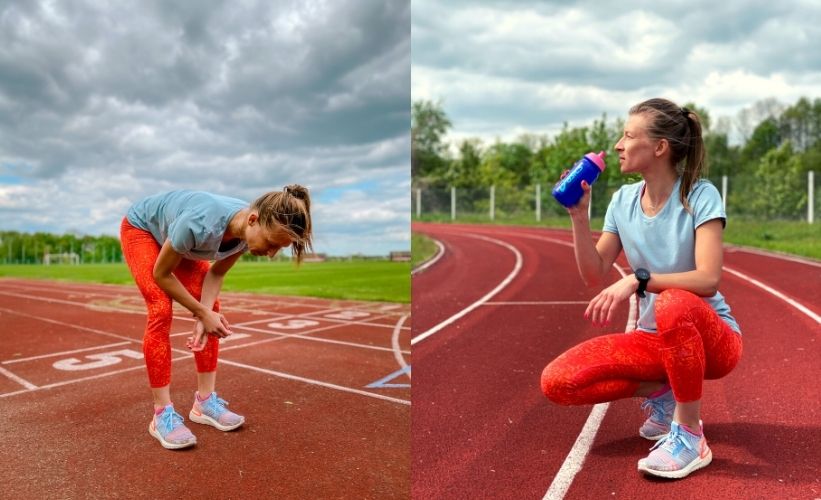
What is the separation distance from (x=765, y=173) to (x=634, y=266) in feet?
7.43

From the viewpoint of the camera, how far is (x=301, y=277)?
13836 mm

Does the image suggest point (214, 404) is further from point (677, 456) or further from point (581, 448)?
point (677, 456)

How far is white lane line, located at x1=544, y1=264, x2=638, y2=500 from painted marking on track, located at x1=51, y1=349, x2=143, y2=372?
311cm

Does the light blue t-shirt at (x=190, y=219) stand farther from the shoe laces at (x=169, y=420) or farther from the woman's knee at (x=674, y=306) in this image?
the woman's knee at (x=674, y=306)

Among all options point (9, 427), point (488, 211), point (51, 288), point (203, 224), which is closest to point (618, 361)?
point (203, 224)

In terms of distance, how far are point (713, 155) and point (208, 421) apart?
141 inches

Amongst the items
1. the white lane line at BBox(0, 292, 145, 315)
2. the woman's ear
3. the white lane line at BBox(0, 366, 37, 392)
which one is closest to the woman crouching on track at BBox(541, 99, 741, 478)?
the woman's ear

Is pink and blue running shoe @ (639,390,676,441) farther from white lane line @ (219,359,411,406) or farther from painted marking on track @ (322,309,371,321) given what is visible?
painted marking on track @ (322,309,371,321)

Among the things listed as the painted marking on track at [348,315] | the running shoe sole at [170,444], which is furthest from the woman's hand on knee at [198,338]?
the painted marking on track at [348,315]

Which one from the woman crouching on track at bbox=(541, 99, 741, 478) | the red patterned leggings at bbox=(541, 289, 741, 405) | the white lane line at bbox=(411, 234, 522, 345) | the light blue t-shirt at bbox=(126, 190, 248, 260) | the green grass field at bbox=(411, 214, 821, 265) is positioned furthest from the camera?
the white lane line at bbox=(411, 234, 522, 345)

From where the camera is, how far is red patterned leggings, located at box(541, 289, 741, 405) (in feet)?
5.36

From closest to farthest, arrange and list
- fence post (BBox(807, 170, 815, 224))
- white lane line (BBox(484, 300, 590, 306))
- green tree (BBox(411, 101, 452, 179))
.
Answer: fence post (BBox(807, 170, 815, 224)) < white lane line (BBox(484, 300, 590, 306)) < green tree (BBox(411, 101, 452, 179))

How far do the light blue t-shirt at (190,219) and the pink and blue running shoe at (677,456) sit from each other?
1.67m

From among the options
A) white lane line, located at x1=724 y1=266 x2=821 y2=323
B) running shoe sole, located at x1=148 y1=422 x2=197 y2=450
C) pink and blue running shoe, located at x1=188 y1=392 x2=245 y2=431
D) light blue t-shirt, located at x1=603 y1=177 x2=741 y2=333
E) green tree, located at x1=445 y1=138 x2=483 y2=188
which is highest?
green tree, located at x1=445 y1=138 x2=483 y2=188
